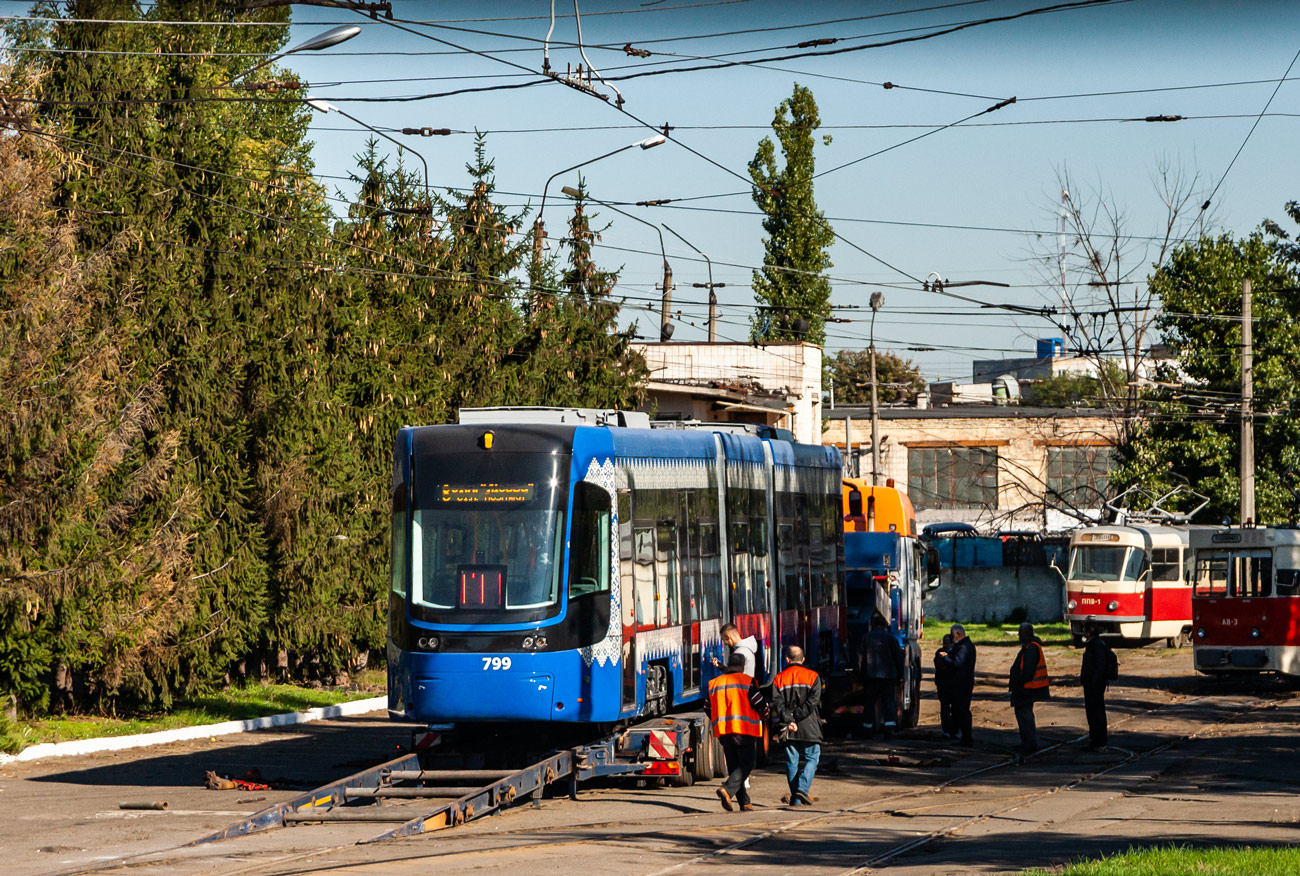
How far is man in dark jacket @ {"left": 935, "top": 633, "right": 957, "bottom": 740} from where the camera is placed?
24.0 m

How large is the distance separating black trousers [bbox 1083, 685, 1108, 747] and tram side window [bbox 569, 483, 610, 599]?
927 cm

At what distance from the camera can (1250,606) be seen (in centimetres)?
3397

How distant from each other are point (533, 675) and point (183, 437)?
12.3 m

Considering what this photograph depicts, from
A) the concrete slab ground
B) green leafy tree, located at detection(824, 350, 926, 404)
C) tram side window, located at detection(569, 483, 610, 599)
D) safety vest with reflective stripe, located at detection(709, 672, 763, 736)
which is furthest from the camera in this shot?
green leafy tree, located at detection(824, 350, 926, 404)

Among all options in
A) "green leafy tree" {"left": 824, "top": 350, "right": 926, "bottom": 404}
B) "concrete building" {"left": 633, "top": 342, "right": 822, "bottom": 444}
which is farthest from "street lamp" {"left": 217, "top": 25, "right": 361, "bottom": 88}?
"green leafy tree" {"left": 824, "top": 350, "right": 926, "bottom": 404}

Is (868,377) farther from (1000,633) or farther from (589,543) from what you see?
(589,543)

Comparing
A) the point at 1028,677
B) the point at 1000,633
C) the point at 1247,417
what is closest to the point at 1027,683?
the point at 1028,677

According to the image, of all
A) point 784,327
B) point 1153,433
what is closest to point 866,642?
point 1153,433

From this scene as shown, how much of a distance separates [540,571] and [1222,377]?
42830 mm

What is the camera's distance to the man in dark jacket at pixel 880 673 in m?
24.4

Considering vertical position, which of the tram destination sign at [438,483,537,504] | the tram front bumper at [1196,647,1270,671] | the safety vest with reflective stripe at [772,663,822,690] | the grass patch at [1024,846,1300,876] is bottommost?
the tram front bumper at [1196,647,1270,671]

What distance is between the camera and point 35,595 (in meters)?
22.0

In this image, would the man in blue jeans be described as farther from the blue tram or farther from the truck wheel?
the truck wheel

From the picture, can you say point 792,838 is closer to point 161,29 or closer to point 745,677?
point 745,677
